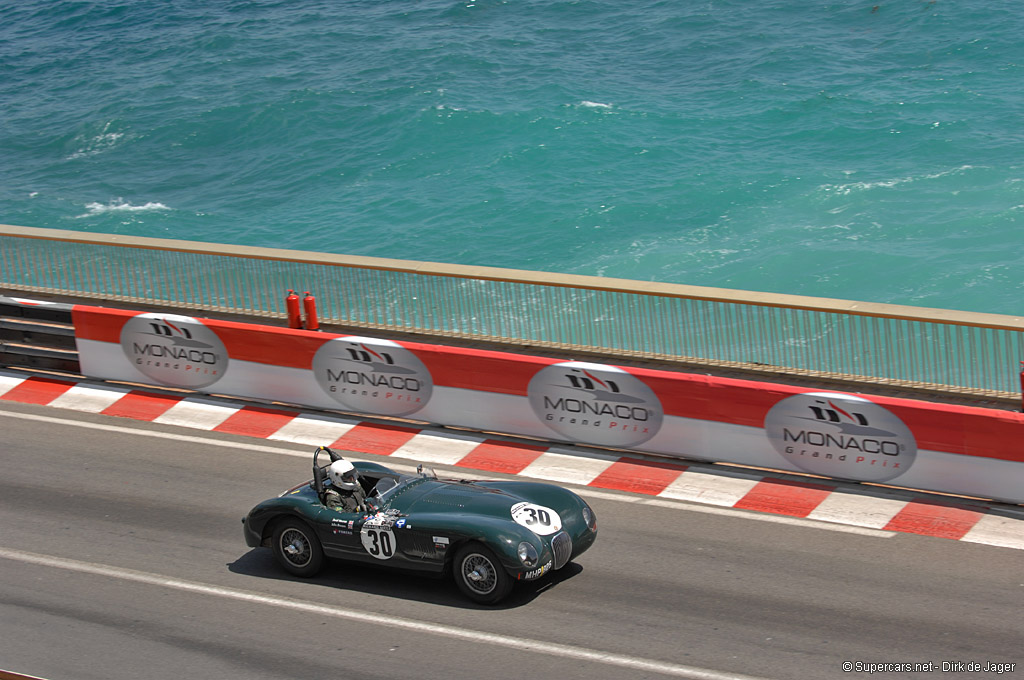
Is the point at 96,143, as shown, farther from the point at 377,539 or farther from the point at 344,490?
the point at 377,539

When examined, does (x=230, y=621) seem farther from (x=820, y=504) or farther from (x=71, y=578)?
(x=820, y=504)

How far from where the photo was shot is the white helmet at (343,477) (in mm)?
9648

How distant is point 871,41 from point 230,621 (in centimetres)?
4257

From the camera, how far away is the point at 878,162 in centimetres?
3397

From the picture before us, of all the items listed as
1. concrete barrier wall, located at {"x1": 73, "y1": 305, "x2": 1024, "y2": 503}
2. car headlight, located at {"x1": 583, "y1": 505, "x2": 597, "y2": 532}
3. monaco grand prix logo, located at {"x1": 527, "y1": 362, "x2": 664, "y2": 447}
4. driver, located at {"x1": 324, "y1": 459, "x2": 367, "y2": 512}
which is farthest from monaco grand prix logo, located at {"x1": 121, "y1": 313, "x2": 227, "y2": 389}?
car headlight, located at {"x1": 583, "y1": 505, "x2": 597, "y2": 532}

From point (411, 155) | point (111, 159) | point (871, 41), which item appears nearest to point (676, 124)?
point (411, 155)

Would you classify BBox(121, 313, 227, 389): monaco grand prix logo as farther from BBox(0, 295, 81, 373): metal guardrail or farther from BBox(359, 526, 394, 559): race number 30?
BBox(359, 526, 394, 559): race number 30

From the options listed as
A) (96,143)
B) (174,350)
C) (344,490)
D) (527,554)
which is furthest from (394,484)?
(96,143)

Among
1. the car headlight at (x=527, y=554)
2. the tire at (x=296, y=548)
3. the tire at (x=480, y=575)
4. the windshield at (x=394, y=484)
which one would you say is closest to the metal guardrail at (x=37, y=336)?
the tire at (x=296, y=548)

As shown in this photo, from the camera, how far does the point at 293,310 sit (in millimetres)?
14195

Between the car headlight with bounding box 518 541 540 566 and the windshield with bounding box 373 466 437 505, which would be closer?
the car headlight with bounding box 518 541 540 566

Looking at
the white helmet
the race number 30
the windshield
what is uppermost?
the white helmet

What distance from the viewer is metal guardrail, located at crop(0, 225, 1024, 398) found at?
11.2 m

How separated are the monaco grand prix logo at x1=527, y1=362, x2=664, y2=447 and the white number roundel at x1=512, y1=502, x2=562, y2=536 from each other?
3.07 meters
